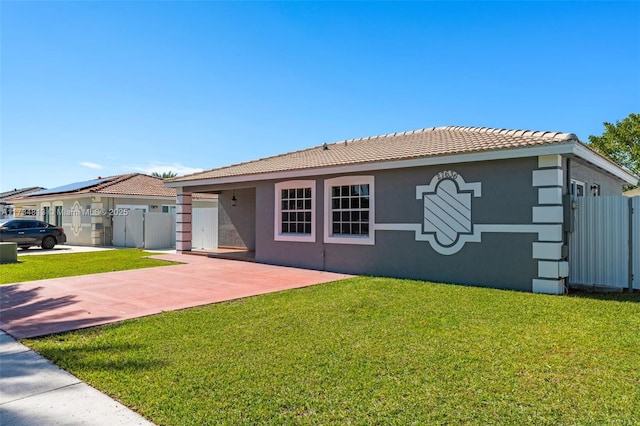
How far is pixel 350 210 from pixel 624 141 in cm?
3299

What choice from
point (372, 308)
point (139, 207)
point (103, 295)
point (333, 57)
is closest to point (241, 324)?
point (372, 308)

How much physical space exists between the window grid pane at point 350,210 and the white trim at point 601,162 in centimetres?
492

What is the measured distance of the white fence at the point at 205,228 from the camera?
64.8 feet

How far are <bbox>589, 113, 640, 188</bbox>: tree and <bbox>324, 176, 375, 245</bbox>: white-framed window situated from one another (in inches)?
1185

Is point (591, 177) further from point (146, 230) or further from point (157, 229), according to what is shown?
point (146, 230)

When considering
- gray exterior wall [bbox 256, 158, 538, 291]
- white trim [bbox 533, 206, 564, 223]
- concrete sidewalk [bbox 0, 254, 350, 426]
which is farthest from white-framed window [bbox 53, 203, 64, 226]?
white trim [bbox 533, 206, 564, 223]

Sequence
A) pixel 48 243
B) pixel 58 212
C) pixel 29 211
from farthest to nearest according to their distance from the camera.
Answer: pixel 29 211 < pixel 58 212 < pixel 48 243

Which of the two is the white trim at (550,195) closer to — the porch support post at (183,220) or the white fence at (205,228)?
the porch support post at (183,220)

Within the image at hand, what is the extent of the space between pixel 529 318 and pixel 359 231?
5.63 m

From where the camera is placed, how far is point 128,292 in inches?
330

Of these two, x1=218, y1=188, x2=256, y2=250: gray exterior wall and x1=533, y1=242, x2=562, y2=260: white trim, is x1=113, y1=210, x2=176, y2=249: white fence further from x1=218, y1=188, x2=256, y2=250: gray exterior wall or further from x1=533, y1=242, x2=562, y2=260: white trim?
x1=533, y1=242, x2=562, y2=260: white trim

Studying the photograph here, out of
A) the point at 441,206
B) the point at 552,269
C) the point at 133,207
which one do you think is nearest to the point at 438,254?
the point at 441,206

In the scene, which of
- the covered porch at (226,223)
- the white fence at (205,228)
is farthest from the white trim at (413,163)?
the white fence at (205,228)

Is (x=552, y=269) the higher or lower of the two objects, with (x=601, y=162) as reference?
lower
